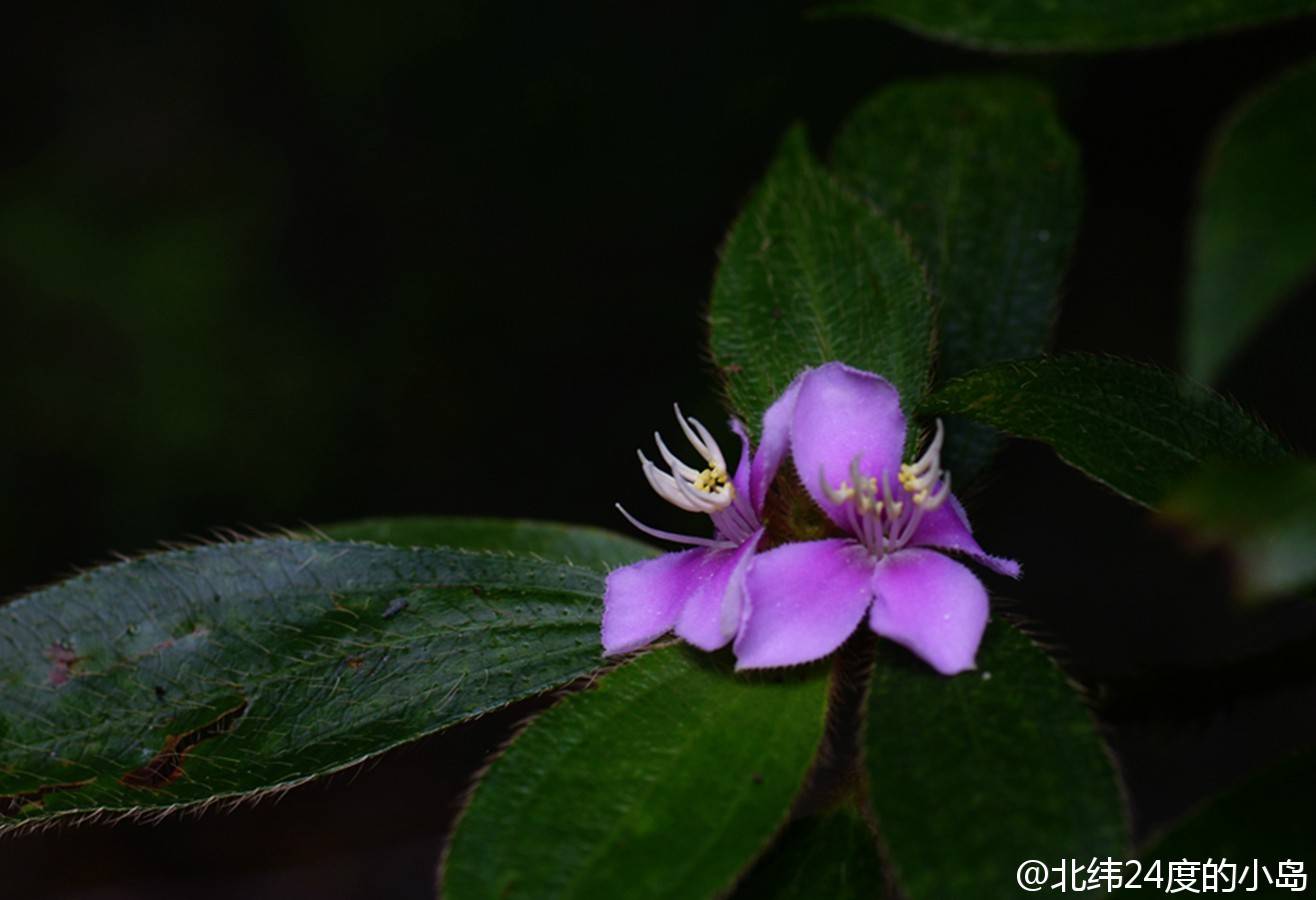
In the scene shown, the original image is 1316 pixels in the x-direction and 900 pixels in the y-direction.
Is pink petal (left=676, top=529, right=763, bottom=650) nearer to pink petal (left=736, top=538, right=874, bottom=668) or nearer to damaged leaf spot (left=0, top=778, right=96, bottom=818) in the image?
pink petal (left=736, top=538, right=874, bottom=668)

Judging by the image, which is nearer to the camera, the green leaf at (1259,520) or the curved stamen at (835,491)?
the green leaf at (1259,520)

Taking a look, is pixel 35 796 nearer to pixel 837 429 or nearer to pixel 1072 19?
pixel 837 429

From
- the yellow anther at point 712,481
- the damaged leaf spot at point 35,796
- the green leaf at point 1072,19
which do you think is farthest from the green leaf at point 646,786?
the green leaf at point 1072,19

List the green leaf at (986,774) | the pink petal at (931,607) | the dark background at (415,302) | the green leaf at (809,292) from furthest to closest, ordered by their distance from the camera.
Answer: the dark background at (415,302) < the green leaf at (809,292) < the pink petal at (931,607) < the green leaf at (986,774)

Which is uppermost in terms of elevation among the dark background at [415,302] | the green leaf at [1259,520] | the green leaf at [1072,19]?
the green leaf at [1072,19]

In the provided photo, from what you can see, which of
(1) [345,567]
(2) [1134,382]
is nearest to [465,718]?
(1) [345,567]

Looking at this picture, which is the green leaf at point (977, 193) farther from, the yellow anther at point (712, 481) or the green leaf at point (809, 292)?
the yellow anther at point (712, 481)
